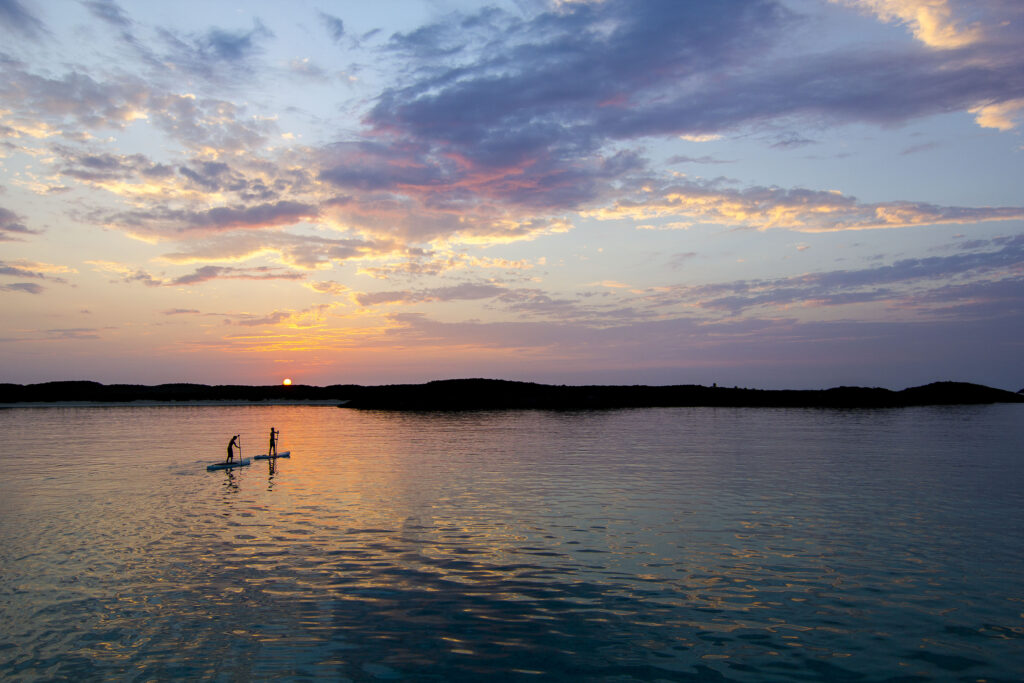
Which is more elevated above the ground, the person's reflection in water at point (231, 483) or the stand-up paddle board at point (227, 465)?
the stand-up paddle board at point (227, 465)

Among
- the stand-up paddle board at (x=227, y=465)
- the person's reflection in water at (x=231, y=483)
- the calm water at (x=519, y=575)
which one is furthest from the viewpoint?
the stand-up paddle board at (x=227, y=465)

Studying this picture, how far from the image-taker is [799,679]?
1330 centimetres

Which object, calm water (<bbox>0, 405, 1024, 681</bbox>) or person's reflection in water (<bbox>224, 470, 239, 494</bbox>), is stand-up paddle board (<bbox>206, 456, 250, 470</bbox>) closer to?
person's reflection in water (<bbox>224, 470, 239, 494</bbox>)

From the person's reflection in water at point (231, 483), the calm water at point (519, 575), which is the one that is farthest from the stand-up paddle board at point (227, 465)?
the calm water at point (519, 575)

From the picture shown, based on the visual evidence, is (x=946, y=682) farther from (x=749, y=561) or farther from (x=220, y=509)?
(x=220, y=509)

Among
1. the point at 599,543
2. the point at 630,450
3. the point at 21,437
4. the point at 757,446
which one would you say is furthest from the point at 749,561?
the point at 21,437

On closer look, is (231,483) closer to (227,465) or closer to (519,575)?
(227,465)

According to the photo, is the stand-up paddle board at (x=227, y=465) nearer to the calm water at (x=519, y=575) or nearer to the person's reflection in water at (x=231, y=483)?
the person's reflection in water at (x=231, y=483)

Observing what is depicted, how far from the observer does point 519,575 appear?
20266 millimetres

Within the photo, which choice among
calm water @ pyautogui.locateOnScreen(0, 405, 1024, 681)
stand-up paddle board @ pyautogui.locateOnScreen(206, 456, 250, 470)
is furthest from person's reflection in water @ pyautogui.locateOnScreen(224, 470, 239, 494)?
stand-up paddle board @ pyautogui.locateOnScreen(206, 456, 250, 470)

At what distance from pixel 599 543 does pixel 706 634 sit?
862cm

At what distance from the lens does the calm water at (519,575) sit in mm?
14398

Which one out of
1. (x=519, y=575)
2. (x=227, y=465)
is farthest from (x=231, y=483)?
(x=519, y=575)

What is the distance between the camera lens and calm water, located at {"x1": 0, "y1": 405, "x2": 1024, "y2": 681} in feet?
47.2
